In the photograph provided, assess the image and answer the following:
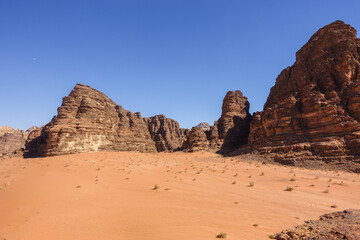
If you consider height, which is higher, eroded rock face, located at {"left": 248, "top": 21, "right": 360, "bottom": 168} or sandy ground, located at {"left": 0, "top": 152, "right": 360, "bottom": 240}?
eroded rock face, located at {"left": 248, "top": 21, "right": 360, "bottom": 168}

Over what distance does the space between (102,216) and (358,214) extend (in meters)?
7.99

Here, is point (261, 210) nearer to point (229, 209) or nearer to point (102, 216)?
point (229, 209)

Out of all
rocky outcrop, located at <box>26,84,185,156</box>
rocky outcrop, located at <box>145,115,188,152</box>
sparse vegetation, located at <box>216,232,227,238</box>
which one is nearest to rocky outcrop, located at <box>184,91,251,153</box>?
rocky outcrop, located at <box>26,84,185,156</box>

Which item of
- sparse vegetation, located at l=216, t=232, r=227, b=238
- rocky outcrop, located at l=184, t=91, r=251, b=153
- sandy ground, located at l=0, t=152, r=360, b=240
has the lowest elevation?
sandy ground, located at l=0, t=152, r=360, b=240

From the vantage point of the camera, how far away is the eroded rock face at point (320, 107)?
69.9 ft

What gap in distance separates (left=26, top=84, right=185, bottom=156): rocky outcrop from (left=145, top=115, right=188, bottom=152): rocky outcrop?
15387 millimetres

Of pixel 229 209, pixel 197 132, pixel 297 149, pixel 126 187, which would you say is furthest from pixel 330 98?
pixel 126 187

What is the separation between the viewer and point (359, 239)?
3762 millimetres

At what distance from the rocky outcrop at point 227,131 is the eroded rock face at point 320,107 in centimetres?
742

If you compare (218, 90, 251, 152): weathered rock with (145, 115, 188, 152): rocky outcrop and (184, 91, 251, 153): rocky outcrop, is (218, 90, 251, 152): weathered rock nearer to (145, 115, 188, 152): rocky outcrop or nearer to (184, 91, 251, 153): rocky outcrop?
(184, 91, 251, 153): rocky outcrop

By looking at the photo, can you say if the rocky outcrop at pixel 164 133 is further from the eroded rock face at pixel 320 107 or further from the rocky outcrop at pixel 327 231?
the rocky outcrop at pixel 327 231

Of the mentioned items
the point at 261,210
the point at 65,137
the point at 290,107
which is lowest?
the point at 261,210

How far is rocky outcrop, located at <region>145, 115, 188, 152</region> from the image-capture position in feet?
205

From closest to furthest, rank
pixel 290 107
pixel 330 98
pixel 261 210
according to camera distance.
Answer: pixel 261 210 < pixel 330 98 < pixel 290 107
